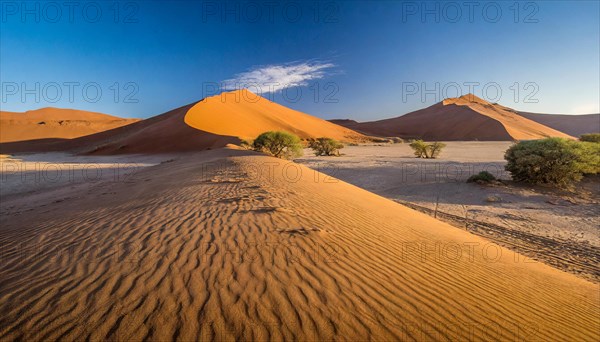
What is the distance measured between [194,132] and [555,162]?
3268 centimetres

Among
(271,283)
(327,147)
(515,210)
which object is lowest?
(515,210)

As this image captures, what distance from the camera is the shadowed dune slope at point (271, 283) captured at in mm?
2199

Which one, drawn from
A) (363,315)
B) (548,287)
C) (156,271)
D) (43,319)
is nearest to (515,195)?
(548,287)

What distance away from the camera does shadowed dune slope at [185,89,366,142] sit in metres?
37.2

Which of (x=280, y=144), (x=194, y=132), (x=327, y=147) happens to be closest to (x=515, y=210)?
(x=280, y=144)

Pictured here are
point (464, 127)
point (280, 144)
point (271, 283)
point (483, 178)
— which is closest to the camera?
point (271, 283)

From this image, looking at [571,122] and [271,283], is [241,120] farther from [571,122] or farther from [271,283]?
[571,122]

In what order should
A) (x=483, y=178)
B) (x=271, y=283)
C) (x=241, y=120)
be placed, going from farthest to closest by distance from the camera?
1. (x=241, y=120)
2. (x=483, y=178)
3. (x=271, y=283)

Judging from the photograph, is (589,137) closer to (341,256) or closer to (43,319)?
(341,256)

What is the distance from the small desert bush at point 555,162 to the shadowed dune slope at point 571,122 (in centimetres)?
10007

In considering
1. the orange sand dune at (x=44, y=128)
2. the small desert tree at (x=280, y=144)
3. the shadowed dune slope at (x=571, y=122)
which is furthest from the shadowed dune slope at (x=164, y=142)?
the shadowed dune slope at (x=571, y=122)

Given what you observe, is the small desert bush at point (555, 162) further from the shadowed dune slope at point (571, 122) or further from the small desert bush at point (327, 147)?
the shadowed dune slope at point (571, 122)

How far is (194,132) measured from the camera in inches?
1316

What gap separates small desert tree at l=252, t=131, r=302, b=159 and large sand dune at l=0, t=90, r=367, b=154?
7.69m
